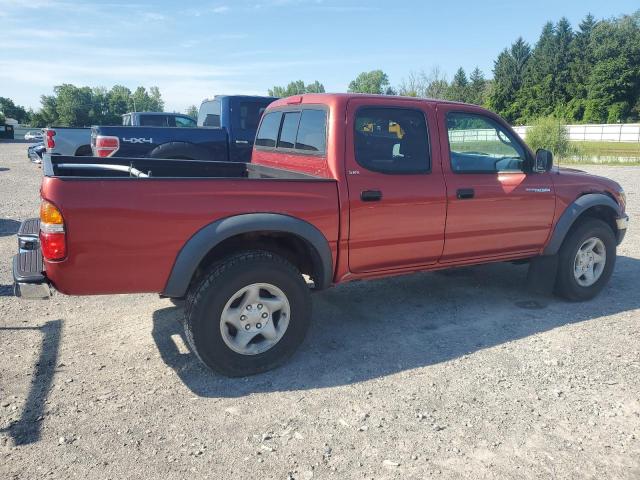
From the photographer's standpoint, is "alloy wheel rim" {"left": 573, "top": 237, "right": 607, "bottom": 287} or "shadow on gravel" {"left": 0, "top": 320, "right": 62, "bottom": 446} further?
"alloy wheel rim" {"left": 573, "top": 237, "right": 607, "bottom": 287}

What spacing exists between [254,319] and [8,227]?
20.2ft

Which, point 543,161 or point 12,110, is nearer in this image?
point 543,161

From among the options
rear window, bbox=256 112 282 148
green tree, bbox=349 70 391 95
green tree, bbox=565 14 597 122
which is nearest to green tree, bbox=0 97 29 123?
green tree, bbox=349 70 391 95

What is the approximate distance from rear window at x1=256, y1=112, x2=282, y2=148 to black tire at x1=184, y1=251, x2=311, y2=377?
1689 mm

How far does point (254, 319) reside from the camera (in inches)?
140

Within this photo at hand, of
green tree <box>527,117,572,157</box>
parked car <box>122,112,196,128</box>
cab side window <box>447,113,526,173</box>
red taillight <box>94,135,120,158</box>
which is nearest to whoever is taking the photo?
cab side window <box>447,113,526,173</box>

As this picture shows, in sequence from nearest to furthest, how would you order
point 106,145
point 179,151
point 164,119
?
point 106,145, point 179,151, point 164,119

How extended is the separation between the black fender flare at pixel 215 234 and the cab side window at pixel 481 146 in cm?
162

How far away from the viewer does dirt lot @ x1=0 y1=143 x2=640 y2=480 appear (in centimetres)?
266

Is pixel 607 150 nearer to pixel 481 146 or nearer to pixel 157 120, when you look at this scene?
pixel 157 120

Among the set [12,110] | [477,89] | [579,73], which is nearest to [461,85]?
[477,89]

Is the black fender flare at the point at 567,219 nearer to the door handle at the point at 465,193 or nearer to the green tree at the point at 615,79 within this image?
the door handle at the point at 465,193

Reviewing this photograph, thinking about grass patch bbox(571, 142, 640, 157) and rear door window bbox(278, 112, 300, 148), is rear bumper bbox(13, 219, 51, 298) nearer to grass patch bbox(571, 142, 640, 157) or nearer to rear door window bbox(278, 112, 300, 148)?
rear door window bbox(278, 112, 300, 148)

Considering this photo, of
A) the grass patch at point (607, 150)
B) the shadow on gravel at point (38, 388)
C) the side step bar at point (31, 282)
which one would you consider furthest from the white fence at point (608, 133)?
the side step bar at point (31, 282)
